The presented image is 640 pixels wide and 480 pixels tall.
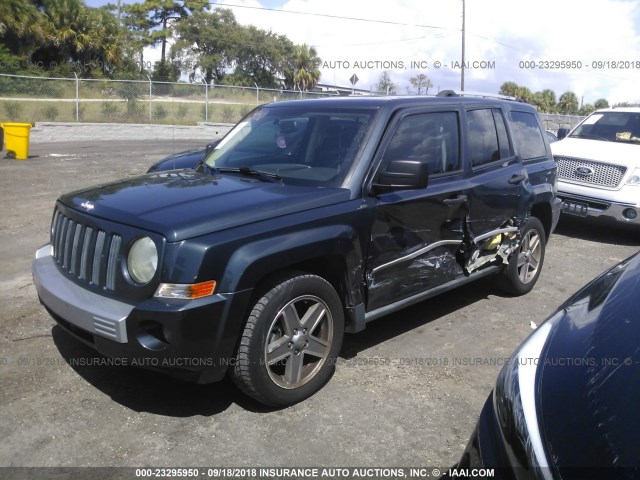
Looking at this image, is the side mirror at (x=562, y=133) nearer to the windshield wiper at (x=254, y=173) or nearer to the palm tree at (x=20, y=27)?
the windshield wiper at (x=254, y=173)

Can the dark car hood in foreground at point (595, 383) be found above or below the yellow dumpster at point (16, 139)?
below

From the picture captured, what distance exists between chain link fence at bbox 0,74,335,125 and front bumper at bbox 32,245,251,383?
63.9ft

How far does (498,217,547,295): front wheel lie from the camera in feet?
18.5

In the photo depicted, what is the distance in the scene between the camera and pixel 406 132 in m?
4.34

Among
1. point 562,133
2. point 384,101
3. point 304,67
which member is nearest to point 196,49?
point 304,67

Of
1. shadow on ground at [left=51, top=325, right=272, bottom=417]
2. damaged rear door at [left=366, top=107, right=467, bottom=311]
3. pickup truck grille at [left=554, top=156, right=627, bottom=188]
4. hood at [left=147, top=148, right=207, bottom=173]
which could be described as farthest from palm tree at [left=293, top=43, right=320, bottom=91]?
shadow on ground at [left=51, top=325, right=272, bottom=417]

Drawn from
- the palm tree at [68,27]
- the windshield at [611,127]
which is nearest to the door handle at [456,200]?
the windshield at [611,127]

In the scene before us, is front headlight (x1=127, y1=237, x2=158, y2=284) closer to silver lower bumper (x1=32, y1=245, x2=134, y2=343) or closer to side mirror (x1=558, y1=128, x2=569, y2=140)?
silver lower bumper (x1=32, y1=245, x2=134, y2=343)

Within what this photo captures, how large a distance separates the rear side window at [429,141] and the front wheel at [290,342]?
1.18m

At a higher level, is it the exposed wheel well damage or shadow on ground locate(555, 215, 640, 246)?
the exposed wheel well damage

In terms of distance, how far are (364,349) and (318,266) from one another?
1.07 meters

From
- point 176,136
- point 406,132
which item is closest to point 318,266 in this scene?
point 406,132

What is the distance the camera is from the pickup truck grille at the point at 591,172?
8508mm

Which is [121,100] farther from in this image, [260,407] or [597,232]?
[260,407]
